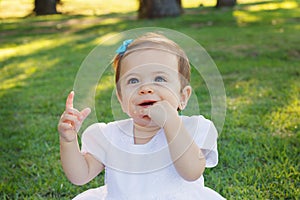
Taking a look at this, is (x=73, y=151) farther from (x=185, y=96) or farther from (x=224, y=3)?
(x=224, y=3)

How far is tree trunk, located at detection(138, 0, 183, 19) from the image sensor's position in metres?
11.0

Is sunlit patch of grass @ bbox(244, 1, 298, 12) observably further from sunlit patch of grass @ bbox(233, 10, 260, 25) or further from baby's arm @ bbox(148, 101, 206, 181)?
baby's arm @ bbox(148, 101, 206, 181)

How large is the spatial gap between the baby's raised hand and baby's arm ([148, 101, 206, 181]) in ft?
0.85

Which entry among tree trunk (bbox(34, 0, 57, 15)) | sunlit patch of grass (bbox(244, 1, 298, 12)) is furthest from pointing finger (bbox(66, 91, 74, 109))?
tree trunk (bbox(34, 0, 57, 15))

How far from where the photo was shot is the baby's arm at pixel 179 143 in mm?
1594

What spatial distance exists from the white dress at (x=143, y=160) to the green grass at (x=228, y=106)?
29.3 inches

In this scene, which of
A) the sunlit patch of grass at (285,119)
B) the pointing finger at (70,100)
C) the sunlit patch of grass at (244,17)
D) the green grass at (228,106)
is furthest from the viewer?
the sunlit patch of grass at (244,17)

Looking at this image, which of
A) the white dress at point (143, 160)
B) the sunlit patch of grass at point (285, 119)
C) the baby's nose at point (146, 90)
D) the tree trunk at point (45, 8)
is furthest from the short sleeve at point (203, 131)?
the tree trunk at point (45, 8)

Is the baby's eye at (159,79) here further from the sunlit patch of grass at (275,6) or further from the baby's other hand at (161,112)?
the sunlit patch of grass at (275,6)

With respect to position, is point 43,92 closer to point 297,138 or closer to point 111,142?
point 297,138

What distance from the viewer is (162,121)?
161 centimetres

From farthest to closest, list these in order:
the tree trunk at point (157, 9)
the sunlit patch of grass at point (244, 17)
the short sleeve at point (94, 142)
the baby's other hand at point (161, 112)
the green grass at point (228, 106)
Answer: the tree trunk at point (157, 9)
the sunlit patch of grass at point (244, 17)
the green grass at point (228, 106)
the short sleeve at point (94, 142)
the baby's other hand at point (161, 112)

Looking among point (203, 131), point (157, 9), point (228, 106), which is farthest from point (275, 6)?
point (203, 131)

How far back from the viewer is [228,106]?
13.3ft
